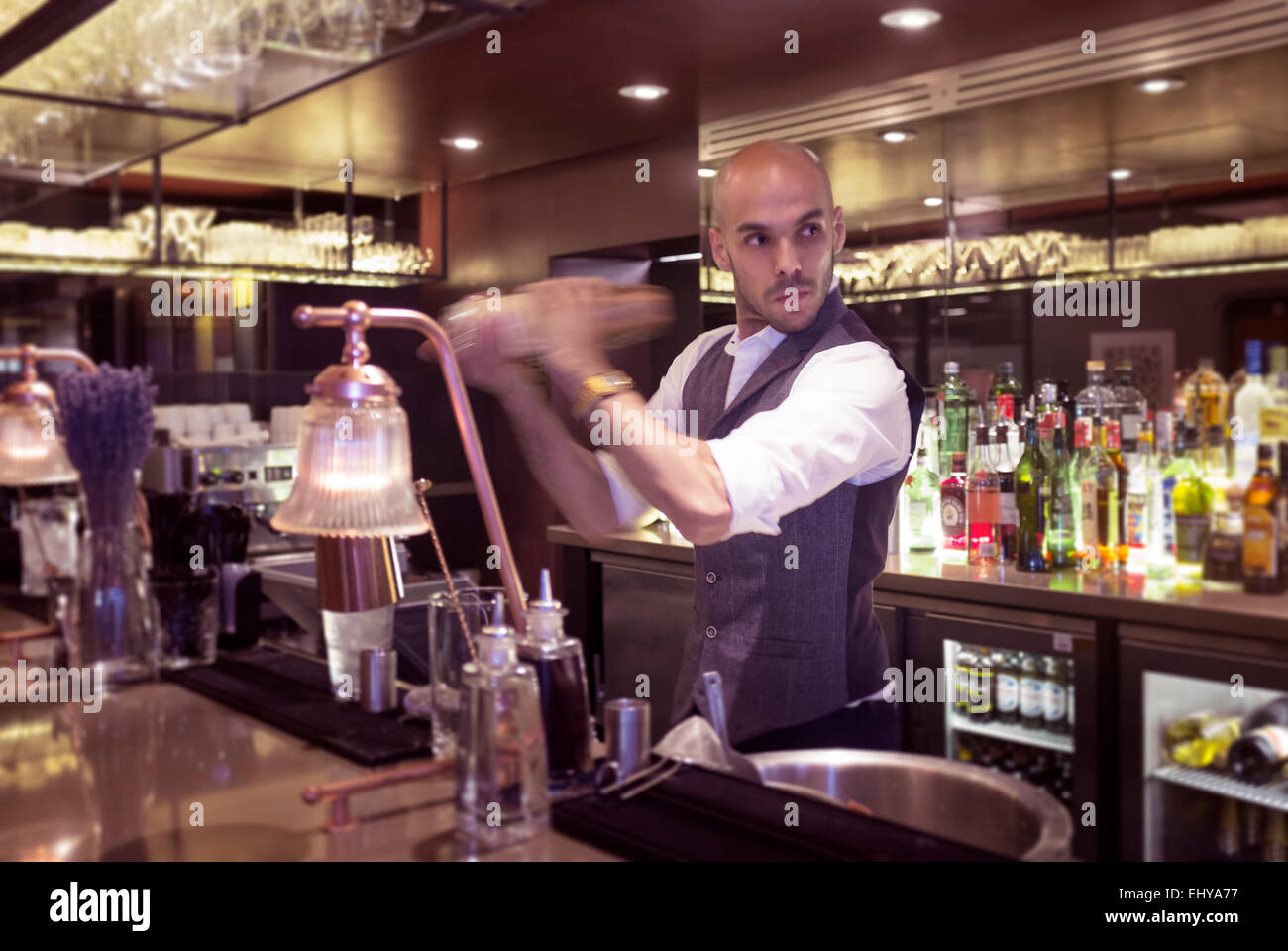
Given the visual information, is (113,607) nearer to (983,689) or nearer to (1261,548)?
(983,689)

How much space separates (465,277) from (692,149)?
170 cm

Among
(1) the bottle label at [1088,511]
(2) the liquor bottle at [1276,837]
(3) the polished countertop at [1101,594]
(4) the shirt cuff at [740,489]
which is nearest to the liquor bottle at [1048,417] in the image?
(1) the bottle label at [1088,511]

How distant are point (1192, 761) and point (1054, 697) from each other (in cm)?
31

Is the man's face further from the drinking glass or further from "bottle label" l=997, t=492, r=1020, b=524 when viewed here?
"bottle label" l=997, t=492, r=1020, b=524

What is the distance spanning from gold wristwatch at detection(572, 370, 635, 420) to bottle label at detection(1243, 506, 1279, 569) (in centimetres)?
168

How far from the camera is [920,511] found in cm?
312

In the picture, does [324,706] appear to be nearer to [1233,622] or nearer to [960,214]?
[1233,622]

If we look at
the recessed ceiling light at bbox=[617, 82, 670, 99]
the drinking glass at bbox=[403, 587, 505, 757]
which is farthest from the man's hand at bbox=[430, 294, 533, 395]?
the recessed ceiling light at bbox=[617, 82, 670, 99]

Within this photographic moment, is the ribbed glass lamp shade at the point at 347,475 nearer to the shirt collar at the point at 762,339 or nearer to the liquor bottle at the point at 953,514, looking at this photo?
the shirt collar at the point at 762,339

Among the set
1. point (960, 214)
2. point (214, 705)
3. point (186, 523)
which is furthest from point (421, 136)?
point (214, 705)

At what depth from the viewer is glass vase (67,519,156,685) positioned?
1722 millimetres

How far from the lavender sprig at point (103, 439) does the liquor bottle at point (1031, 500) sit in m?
1.95

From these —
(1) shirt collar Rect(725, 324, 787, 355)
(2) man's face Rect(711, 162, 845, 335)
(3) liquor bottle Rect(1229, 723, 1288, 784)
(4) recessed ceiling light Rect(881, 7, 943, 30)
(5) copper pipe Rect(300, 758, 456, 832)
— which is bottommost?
(3) liquor bottle Rect(1229, 723, 1288, 784)

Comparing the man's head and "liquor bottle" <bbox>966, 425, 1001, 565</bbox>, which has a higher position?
the man's head
